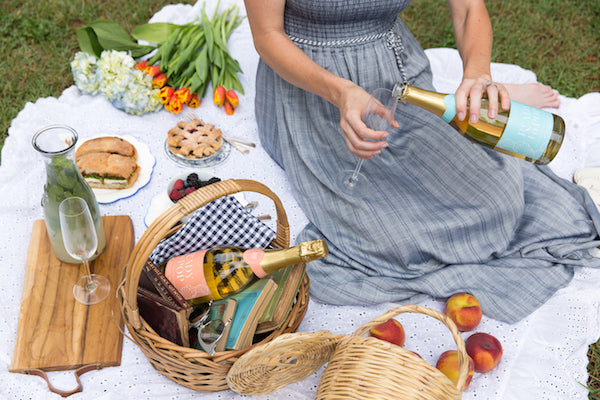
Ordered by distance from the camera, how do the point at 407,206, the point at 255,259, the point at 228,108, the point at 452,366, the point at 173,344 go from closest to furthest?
1. the point at 173,344
2. the point at 255,259
3. the point at 452,366
4. the point at 407,206
5. the point at 228,108

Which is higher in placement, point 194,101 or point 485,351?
point 194,101

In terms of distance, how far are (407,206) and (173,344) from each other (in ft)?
2.93

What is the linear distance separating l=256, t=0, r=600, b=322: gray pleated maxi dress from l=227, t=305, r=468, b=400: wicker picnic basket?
1.33ft

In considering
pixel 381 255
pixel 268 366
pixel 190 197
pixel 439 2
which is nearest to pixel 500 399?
pixel 381 255

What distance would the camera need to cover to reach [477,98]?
1412 millimetres

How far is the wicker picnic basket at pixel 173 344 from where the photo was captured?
→ 1.18 metres

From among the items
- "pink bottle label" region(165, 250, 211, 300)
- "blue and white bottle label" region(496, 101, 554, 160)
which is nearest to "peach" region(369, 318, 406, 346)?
"pink bottle label" region(165, 250, 211, 300)

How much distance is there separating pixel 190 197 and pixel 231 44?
1.63 m

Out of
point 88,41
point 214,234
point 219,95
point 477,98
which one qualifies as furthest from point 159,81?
point 477,98

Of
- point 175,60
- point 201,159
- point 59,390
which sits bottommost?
point 59,390

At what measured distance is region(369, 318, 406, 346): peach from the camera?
5.16 ft

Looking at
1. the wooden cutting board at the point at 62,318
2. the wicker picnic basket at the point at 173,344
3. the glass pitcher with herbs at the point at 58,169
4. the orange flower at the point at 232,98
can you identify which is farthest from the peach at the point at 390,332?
the orange flower at the point at 232,98

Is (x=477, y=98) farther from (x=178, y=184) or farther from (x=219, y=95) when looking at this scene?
(x=219, y=95)

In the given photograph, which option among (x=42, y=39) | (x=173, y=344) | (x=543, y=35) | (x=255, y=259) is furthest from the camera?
(x=543, y=35)
